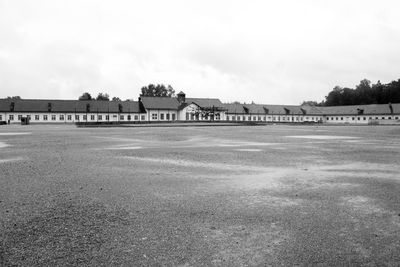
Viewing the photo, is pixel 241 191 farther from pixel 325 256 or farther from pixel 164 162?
pixel 164 162

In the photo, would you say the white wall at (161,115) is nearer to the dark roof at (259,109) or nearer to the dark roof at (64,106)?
the dark roof at (64,106)

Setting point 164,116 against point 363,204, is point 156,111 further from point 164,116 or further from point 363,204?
point 363,204

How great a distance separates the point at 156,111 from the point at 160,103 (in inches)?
108

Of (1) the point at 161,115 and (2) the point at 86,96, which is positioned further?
(2) the point at 86,96

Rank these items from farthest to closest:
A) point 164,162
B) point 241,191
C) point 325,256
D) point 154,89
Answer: point 154,89 → point 164,162 → point 241,191 → point 325,256

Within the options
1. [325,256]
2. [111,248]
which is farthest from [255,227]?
[111,248]

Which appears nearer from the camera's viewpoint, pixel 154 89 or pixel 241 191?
pixel 241 191

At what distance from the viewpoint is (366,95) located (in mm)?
127062

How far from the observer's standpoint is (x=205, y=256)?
433 centimetres

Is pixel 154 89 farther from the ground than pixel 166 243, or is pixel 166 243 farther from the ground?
pixel 154 89

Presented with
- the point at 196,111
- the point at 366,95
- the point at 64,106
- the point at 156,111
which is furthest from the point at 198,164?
the point at 366,95

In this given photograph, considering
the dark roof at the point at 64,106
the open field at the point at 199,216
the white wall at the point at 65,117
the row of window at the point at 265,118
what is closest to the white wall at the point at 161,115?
the white wall at the point at 65,117

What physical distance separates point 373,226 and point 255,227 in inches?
71.9

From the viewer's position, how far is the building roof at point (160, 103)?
90.3 metres
